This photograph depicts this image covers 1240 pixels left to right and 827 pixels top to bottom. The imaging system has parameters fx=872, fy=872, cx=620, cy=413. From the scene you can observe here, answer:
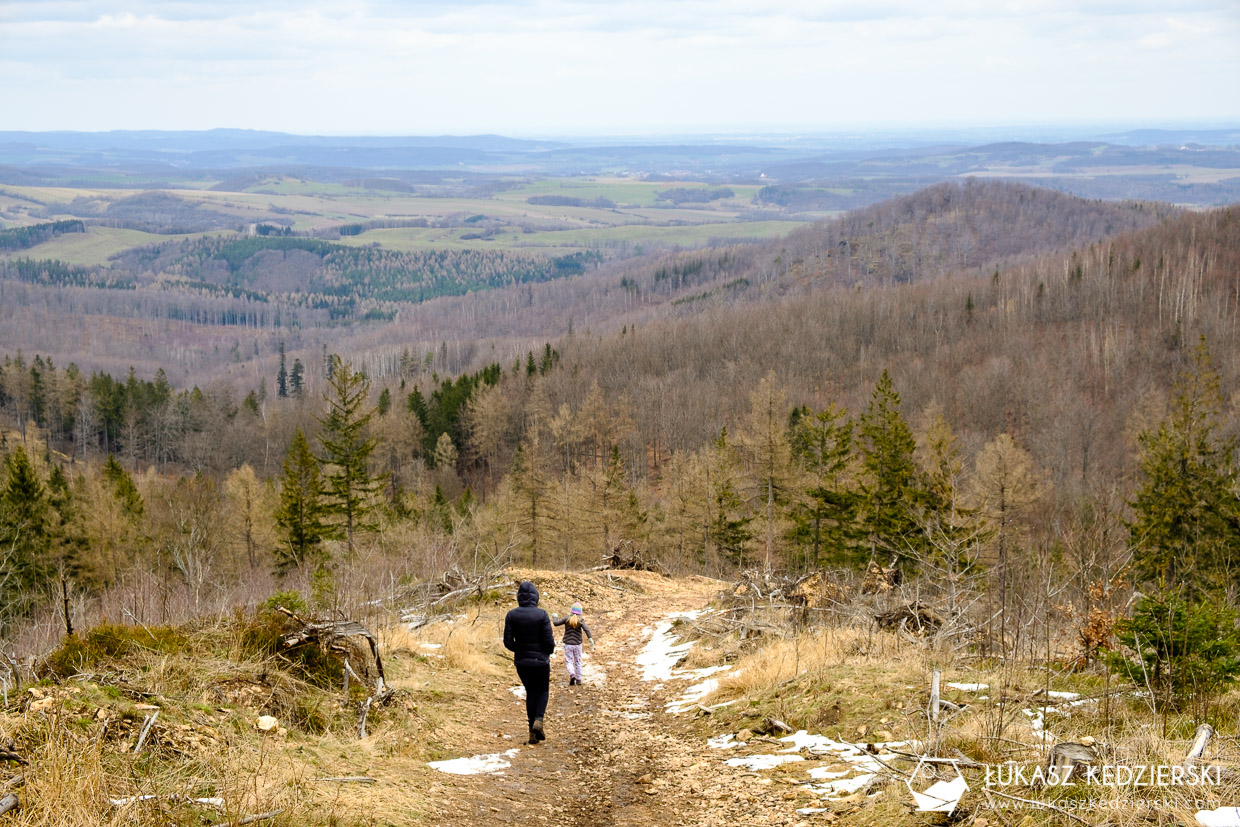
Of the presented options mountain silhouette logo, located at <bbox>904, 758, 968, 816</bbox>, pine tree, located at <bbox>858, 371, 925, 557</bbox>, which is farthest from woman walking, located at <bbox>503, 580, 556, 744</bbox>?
pine tree, located at <bbox>858, 371, 925, 557</bbox>

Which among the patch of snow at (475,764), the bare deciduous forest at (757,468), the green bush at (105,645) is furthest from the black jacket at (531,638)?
the green bush at (105,645)

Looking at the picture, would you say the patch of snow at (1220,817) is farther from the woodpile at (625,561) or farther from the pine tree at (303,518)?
the pine tree at (303,518)

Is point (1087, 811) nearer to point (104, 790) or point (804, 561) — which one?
point (104, 790)

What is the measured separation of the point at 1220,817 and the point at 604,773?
5251mm

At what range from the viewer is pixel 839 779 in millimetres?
7250

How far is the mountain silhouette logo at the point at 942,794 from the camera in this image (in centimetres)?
579

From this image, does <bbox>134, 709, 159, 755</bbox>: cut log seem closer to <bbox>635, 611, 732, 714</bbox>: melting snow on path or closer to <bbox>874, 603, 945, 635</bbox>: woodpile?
<bbox>635, 611, 732, 714</bbox>: melting snow on path

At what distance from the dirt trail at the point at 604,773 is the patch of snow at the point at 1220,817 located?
2.84m

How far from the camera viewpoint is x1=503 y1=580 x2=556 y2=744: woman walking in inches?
379

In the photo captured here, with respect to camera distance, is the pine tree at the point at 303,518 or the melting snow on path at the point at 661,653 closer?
the melting snow on path at the point at 661,653

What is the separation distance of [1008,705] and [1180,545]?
28.6 metres

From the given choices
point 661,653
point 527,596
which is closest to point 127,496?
point 661,653

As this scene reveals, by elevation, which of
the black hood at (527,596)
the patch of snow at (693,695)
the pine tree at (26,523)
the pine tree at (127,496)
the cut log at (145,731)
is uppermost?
the cut log at (145,731)

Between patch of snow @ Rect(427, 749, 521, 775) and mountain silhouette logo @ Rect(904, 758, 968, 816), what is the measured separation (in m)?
3.97
